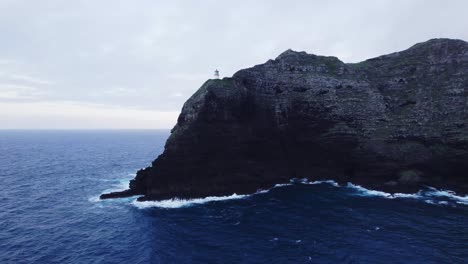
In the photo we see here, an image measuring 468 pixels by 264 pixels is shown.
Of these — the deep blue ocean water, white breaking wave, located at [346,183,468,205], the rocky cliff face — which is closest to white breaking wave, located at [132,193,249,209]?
the deep blue ocean water

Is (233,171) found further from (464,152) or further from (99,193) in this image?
(464,152)

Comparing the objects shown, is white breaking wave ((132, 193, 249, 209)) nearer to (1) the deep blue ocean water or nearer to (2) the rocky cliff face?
(1) the deep blue ocean water

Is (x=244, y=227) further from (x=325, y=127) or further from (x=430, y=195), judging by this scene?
(x=430, y=195)

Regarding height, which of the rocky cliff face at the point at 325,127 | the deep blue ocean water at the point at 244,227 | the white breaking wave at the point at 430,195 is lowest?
the deep blue ocean water at the point at 244,227

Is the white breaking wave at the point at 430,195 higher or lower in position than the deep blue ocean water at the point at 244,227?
higher

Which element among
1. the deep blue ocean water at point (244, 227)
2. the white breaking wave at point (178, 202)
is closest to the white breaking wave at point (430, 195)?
the deep blue ocean water at point (244, 227)

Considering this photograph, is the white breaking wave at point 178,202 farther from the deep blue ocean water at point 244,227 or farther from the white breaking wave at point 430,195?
the white breaking wave at point 430,195
